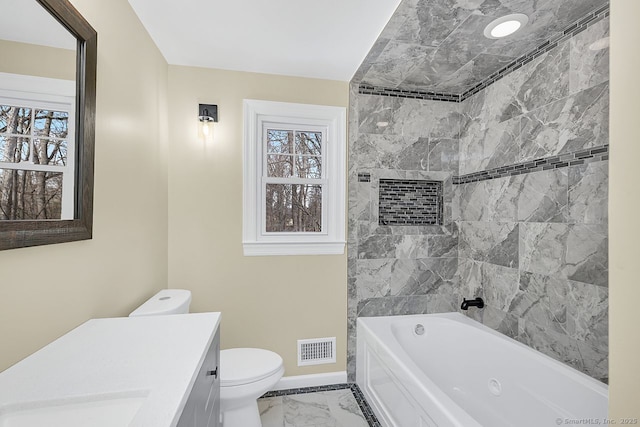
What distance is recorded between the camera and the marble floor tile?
199cm

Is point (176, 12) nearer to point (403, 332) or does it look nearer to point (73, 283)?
point (73, 283)

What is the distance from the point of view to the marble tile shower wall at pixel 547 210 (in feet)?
5.12

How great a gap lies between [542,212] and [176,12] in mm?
2442

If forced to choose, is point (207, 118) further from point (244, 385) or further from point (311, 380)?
point (311, 380)

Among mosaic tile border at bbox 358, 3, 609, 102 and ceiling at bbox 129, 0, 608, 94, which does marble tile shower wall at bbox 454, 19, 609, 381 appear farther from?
ceiling at bbox 129, 0, 608, 94

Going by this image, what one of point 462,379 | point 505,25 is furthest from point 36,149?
point 462,379

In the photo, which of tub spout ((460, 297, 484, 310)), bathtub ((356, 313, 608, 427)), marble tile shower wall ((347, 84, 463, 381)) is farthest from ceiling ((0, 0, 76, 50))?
tub spout ((460, 297, 484, 310))

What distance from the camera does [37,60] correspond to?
0.95 m

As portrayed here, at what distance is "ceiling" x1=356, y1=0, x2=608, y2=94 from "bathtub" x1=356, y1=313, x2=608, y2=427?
1879 mm

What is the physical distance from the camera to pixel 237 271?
2.32 meters

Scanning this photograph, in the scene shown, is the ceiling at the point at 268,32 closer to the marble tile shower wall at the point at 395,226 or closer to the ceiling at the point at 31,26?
the marble tile shower wall at the point at 395,226

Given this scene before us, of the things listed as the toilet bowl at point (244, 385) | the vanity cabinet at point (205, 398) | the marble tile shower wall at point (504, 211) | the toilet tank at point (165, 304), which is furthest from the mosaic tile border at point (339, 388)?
the vanity cabinet at point (205, 398)

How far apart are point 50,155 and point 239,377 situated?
53.5 inches

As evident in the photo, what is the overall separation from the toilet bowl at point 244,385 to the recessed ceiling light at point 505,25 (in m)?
2.30
